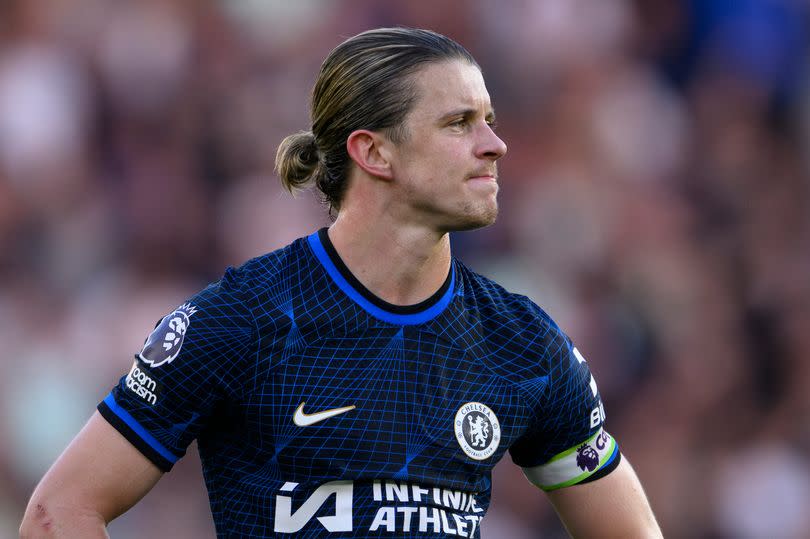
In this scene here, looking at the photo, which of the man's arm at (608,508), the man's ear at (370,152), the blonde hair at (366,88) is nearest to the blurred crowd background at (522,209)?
the man's arm at (608,508)

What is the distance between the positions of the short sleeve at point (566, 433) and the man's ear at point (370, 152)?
671 millimetres

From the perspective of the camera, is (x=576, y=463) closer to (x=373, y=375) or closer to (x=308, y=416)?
(x=373, y=375)

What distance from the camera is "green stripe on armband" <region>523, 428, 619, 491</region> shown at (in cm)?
390

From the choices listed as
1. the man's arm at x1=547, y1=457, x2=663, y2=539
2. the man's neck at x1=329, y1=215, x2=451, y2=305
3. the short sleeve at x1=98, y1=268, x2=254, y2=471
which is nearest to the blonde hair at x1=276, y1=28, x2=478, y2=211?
the man's neck at x1=329, y1=215, x2=451, y2=305

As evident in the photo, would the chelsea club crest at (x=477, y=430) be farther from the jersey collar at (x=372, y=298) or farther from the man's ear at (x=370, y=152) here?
the man's ear at (x=370, y=152)

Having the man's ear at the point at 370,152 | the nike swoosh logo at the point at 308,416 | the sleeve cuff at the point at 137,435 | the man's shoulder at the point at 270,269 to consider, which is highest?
the man's ear at the point at 370,152

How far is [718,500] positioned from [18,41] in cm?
504

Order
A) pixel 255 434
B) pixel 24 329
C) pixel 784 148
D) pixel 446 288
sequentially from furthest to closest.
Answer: pixel 784 148, pixel 24 329, pixel 446 288, pixel 255 434

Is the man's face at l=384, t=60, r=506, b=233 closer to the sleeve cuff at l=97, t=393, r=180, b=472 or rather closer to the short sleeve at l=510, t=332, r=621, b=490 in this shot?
the short sleeve at l=510, t=332, r=621, b=490

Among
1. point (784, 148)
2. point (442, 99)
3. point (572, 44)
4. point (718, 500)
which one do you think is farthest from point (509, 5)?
point (442, 99)

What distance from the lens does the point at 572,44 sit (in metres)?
8.94

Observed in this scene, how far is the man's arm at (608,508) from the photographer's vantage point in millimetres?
3943

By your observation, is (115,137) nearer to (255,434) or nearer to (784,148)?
(784,148)

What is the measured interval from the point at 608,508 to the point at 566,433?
268 millimetres
